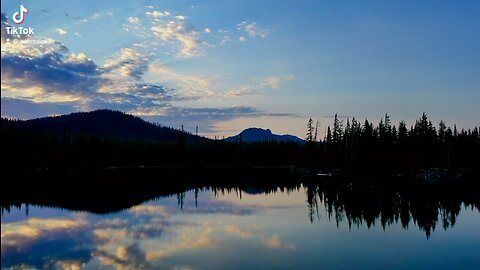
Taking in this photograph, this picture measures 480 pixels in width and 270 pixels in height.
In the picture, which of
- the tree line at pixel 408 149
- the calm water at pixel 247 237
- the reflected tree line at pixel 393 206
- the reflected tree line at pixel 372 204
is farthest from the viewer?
the tree line at pixel 408 149

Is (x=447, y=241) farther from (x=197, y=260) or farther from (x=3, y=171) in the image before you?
(x=3, y=171)

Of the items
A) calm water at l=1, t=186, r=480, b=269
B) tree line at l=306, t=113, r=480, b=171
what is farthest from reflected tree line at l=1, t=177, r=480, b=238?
tree line at l=306, t=113, r=480, b=171

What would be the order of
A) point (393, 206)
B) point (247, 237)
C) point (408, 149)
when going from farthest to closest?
point (408, 149) → point (393, 206) → point (247, 237)

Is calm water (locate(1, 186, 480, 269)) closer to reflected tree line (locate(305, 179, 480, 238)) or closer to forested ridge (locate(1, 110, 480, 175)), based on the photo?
reflected tree line (locate(305, 179, 480, 238))

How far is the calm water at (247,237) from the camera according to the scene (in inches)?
929

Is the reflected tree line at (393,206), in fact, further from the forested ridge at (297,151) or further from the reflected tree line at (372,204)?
the forested ridge at (297,151)

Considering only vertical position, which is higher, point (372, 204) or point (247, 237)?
point (372, 204)

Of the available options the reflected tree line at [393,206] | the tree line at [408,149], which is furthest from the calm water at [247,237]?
the tree line at [408,149]

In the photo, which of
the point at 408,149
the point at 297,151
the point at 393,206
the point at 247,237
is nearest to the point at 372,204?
the point at 393,206

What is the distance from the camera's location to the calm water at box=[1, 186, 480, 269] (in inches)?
929

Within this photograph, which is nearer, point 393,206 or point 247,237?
point 247,237

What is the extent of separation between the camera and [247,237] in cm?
3080

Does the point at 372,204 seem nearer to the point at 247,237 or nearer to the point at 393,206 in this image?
the point at 393,206

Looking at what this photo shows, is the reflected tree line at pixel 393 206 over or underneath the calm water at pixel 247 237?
over
